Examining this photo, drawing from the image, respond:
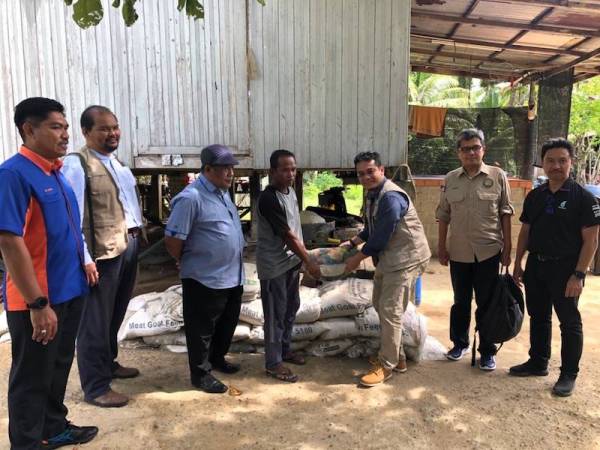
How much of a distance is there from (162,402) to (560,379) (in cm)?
287

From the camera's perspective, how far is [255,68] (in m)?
5.18

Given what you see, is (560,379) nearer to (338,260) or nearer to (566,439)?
(566,439)

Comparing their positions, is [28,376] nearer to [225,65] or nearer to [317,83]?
[225,65]

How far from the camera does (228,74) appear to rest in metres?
5.16

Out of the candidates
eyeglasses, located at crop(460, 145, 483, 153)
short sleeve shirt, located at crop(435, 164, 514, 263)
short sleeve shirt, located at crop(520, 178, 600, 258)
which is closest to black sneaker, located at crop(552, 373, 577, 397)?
short sleeve shirt, located at crop(520, 178, 600, 258)

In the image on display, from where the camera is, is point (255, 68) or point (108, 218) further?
point (255, 68)

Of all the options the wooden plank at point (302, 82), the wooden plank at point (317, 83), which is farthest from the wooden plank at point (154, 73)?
the wooden plank at point (317, 83)

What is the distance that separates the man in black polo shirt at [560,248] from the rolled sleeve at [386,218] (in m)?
1.01

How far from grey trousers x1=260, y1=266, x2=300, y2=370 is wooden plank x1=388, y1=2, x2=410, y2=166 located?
2648 mm

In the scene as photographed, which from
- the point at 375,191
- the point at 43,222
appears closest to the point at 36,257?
the point at 43,222

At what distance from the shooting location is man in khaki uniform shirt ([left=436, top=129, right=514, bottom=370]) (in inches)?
139

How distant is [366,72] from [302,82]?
0.78m

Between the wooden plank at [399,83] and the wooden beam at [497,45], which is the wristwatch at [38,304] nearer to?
the wooden plank at [399,83]

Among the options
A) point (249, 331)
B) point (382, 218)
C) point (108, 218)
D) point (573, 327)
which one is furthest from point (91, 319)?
point (573, 327)
